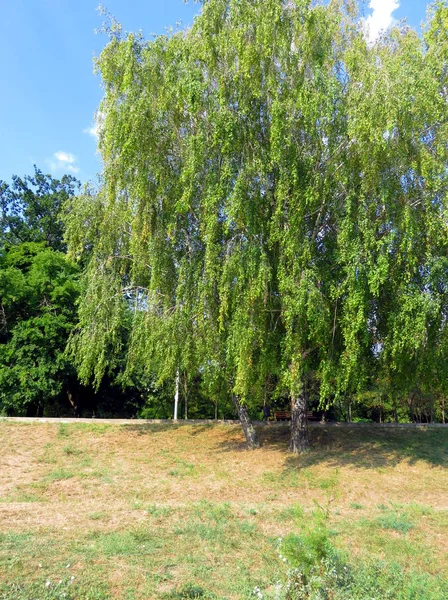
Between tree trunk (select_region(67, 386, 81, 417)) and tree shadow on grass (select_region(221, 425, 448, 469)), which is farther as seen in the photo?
tree trunk (select_region(67, 386, 81, 417))

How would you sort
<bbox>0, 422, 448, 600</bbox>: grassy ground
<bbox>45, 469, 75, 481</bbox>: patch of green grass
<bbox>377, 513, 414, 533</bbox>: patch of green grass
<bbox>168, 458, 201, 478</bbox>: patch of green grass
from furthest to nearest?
<bbox>168, 458, 201, 478</bbox>: patch of green grass → <bbox>45, 469, 75, 481</bbox>: patch of green grass → <bbox>377, 513, 414, 533</bbox>: patch of green grass → <bbox>0, 422, 448, 600</bbox>: grassy ground

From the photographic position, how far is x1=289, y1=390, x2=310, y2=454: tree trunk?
12.5 meters

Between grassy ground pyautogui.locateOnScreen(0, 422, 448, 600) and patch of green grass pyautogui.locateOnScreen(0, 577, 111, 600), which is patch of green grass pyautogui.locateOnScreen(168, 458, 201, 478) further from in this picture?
patch of green grass pyautogui.locateOnScreen(0, 577, 111, 600)

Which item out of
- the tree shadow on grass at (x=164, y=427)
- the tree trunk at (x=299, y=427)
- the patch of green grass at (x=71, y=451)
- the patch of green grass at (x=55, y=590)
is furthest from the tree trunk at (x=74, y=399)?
the patch of green grass at (x=55, y=590)

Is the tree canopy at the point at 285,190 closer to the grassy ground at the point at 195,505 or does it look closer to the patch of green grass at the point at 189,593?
the grassy ground at the point at 195,505

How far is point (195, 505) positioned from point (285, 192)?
6300mm

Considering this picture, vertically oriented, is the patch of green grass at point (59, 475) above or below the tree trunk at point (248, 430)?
below

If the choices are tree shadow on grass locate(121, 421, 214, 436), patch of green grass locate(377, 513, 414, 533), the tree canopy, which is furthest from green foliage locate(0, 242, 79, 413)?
patch of green grass locate(377, 513, 414, 533)

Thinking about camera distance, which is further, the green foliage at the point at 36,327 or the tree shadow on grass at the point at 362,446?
the green foliage at the point at 36,327

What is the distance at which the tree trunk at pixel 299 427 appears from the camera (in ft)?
41.1

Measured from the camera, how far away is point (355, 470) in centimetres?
1145

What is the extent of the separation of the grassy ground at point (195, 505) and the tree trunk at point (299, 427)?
370 mm

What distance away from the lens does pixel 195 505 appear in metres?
8.91

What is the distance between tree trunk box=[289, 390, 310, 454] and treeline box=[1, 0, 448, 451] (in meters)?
0.13
